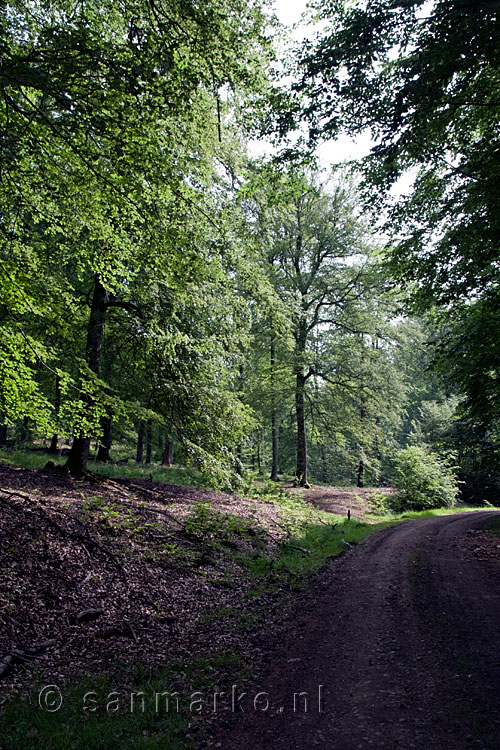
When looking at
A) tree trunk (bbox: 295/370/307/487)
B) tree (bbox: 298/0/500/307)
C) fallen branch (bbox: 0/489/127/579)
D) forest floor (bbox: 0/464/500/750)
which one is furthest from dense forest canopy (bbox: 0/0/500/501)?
tree trunk (bbox: 295/370/307/487)

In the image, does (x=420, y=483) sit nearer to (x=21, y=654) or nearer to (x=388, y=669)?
(x=388, y=669)

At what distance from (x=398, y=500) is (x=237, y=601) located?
694 inches

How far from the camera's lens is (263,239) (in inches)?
494

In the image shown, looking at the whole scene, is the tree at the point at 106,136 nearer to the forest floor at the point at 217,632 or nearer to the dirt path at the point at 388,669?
the forest floor at the point at 217,632

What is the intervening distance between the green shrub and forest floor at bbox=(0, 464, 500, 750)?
1174 cm

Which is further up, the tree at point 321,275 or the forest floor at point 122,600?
the tree at point 321,275

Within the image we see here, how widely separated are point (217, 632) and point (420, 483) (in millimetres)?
19301

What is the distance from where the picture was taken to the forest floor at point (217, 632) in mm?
3857

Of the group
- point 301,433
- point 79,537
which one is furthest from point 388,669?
point 301,433

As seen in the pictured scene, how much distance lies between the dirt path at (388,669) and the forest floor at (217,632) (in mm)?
21

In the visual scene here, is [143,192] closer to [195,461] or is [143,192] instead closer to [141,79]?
[141,79]

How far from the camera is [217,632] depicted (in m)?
6.11

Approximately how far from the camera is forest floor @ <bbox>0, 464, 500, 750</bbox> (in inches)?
152

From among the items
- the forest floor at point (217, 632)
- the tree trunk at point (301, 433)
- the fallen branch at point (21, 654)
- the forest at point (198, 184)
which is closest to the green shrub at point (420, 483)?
the tree trunk at point (301, 433)
